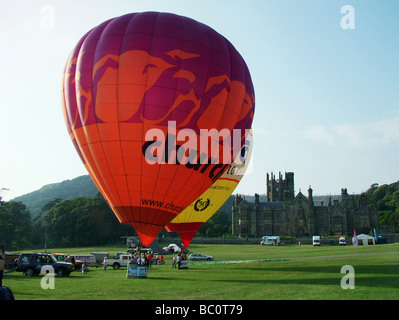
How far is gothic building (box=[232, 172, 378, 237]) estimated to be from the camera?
10662cm

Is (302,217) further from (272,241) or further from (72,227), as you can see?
(72,227)

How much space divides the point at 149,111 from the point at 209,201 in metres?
13.4

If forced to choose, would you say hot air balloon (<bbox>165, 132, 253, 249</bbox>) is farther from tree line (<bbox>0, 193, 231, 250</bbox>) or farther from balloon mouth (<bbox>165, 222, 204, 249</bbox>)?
tree line (<bbox>0, 193, 231, 250</bbox>)

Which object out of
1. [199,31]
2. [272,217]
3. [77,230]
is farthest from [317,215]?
[199,31]

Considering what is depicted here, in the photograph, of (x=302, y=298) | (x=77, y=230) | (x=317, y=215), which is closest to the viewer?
(x=302, y=298)

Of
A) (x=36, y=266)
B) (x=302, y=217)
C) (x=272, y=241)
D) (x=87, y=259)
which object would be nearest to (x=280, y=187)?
(x=302, y=217)

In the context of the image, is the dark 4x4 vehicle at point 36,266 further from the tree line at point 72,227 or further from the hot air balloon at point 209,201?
the tree line at point 72,227

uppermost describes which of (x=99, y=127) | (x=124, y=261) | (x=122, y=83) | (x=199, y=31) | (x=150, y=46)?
(x=199, y=31)

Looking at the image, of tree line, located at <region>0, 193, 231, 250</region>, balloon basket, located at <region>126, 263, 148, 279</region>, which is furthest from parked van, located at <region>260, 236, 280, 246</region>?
balloon basket, located at <region>126, 263, 148, 279</region>

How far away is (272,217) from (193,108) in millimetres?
95852

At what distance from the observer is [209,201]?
30.5m

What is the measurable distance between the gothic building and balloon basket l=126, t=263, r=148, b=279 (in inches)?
3532

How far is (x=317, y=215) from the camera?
109 metres
